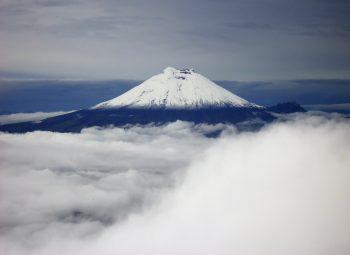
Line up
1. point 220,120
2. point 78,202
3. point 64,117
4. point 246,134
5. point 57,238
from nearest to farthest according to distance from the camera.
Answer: point 57,238, point 78,202, point 246,134, point 220,120, point 64,117

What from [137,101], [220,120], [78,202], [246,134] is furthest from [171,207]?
[137,101]

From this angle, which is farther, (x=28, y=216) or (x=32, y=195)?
(x=32, y=195)

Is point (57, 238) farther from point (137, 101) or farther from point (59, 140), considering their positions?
point (137, 101)

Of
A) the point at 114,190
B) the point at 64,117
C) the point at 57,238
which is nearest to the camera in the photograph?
the point at 57,238

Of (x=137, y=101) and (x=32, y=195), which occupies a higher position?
(x=137, y=101)

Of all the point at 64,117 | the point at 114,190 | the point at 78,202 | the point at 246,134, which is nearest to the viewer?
the point at 78,202

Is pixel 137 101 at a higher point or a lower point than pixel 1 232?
higher

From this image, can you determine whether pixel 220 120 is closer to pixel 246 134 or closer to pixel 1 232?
pixel 246 134

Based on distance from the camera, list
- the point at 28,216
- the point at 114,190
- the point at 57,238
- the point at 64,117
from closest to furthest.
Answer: the point at 57,238
the point at 28,216
the point at 114,190
the point at 64,117

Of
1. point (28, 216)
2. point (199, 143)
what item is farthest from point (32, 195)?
point (199, 143)
